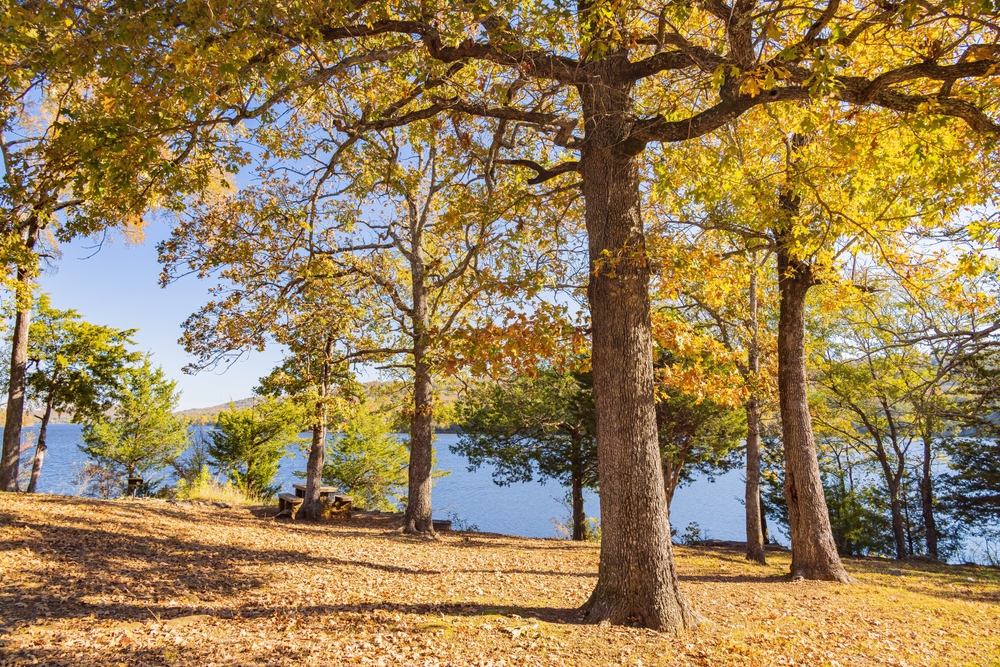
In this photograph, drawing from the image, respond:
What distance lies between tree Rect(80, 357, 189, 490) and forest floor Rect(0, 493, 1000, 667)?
16288 millimetres

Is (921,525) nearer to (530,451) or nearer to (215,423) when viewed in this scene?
(530,451)

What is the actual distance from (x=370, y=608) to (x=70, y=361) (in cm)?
1911

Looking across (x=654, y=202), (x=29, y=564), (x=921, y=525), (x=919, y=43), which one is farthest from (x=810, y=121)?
(x=921, y=525)

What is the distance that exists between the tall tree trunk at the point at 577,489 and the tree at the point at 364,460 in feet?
37.4

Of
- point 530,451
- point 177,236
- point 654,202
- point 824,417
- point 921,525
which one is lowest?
point 921,525

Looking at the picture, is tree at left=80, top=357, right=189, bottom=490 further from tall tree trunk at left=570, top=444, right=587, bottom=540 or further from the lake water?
tall tree trunk at left=570, top=444, right=587, bottom=540

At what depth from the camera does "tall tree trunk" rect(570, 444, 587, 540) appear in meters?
17.4

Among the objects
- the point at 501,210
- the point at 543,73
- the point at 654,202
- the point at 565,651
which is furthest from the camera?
the point at 654,202

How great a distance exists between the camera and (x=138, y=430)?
24.5 metres

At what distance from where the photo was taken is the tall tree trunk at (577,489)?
1739 centimetres

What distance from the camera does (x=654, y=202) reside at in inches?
356

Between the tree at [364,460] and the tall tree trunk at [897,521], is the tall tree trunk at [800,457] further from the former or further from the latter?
the tree at [364,460]

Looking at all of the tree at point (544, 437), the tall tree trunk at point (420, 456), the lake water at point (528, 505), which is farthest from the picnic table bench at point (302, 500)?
the lake water at point (528, 505)

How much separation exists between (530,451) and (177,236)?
12152 mm
